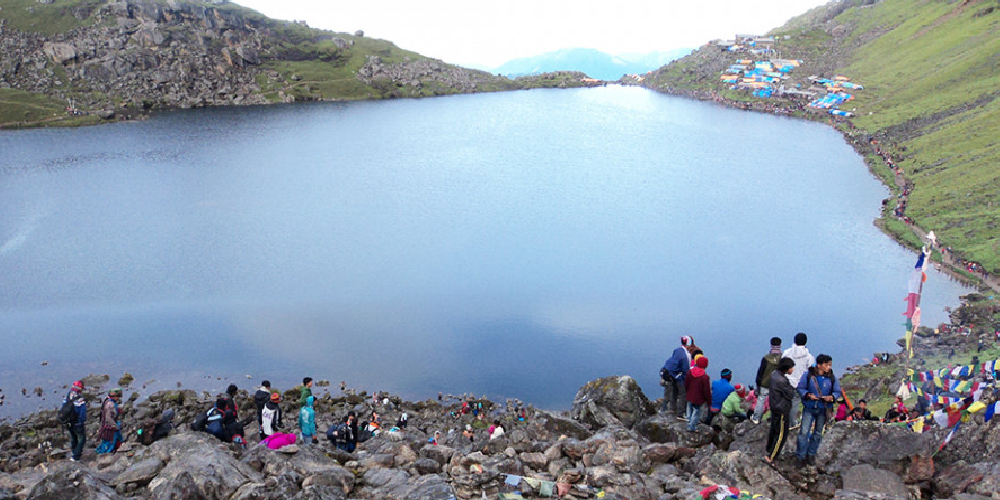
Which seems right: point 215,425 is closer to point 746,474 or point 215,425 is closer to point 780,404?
point 746,474

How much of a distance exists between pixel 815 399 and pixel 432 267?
39.9 m

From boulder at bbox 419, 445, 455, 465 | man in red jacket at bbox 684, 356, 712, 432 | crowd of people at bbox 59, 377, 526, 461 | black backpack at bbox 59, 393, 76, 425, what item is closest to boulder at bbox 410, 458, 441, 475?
boulder at bbox 419, 445, 455, 465

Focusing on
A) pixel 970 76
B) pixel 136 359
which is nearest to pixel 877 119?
pixel 970 76

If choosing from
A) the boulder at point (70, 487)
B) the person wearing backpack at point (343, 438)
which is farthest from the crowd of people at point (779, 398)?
the boulder at point (70, 487)

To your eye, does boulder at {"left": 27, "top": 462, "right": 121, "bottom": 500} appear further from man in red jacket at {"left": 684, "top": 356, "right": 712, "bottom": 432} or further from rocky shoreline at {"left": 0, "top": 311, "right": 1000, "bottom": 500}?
man in red jacket at {"left": 684, "top": 356, "right": 712, "bottom": 432}

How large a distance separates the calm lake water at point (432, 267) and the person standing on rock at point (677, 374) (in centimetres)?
1349

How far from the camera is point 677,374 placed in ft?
70.4

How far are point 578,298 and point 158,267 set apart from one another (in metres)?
35.6

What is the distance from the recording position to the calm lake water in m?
39.1

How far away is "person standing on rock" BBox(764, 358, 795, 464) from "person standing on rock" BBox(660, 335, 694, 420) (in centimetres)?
424

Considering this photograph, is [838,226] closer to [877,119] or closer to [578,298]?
[578,298]

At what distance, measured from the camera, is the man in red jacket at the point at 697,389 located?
1944 centimetres

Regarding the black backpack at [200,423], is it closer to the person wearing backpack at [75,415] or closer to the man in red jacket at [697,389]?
the person wearing backpack at [75,415]

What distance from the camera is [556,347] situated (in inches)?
1598
